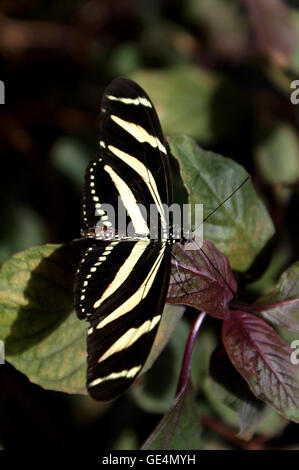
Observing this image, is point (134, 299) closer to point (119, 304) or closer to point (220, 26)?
point (119, 304)

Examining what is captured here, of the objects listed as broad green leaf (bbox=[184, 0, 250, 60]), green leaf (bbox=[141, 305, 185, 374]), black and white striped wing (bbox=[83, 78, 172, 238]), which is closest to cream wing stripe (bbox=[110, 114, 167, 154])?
black and white striped wing (bbox=[83, 78, 172, 238])

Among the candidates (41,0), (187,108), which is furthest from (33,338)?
(41,0)

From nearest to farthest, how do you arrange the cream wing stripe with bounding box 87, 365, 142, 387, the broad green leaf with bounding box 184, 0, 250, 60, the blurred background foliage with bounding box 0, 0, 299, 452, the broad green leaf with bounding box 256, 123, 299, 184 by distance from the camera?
the cream wing stripe with bounding box 87, 365, 142, 387 < the blurred background foliage with bounding box 0, 0, 299, 452 < the broad green leaf with bounding box 256, 123, 299, 184 < the broad green leaf with bounding box 184, 0, 250, 60

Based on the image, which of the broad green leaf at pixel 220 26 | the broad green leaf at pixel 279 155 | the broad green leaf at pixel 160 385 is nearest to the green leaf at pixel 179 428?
the broad green leaf at pixel 160 385

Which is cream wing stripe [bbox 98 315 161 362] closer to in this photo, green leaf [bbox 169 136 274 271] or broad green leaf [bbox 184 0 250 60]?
green leaf [bbox 169 136 274 271]

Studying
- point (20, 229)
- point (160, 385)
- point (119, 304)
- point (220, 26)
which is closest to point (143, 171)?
point (119, 304)

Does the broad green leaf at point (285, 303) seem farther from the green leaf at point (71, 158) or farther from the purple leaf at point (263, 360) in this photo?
the green leaf at point (71, 158)
